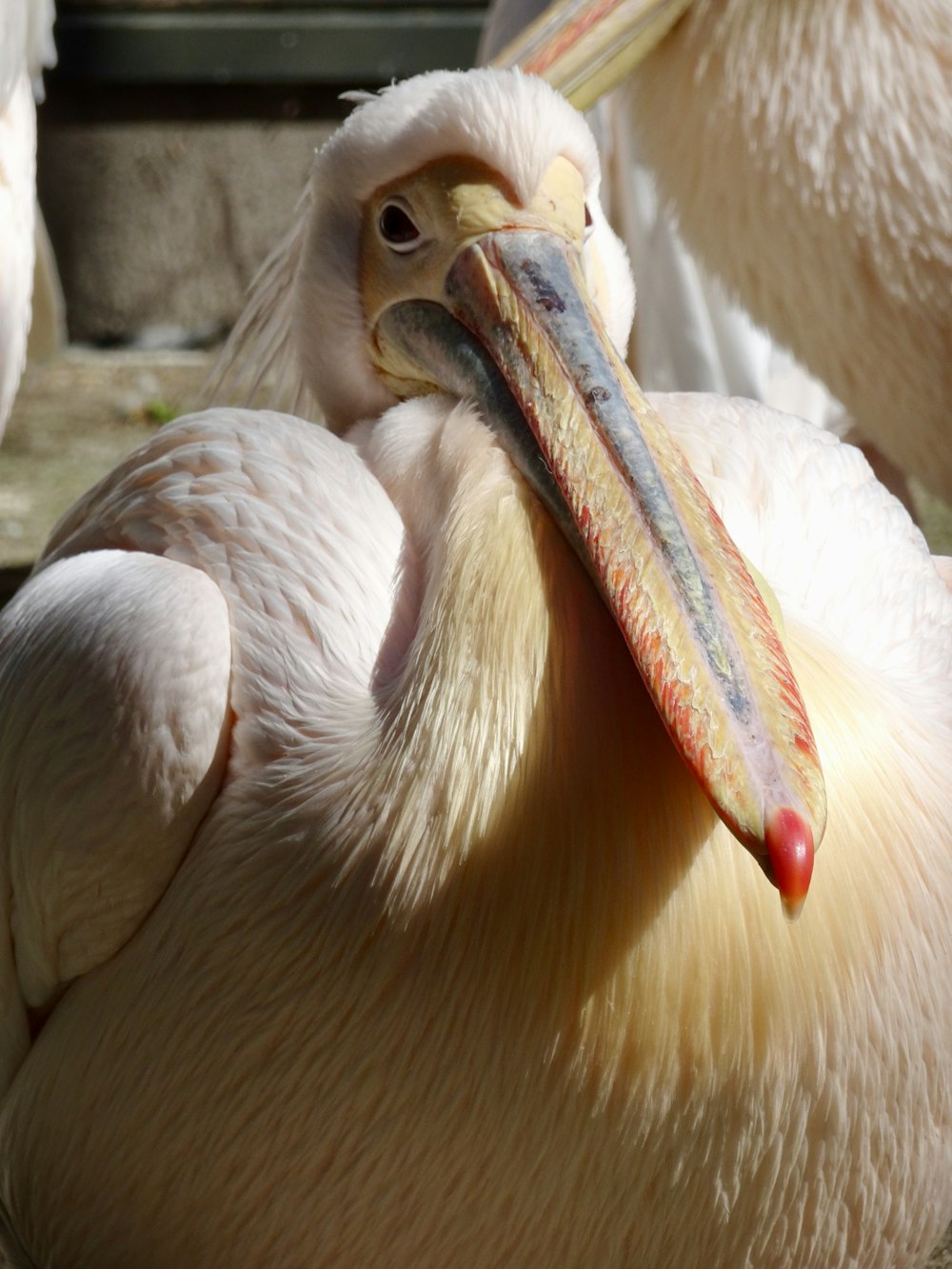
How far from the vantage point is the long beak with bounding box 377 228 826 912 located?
109 cm

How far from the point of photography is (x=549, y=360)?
1355 mm

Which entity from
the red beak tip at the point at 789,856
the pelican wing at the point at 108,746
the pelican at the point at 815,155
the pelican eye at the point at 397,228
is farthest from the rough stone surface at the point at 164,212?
the red beak tip at the point at 789,856

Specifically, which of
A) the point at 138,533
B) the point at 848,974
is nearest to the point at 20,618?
the point at 138,533

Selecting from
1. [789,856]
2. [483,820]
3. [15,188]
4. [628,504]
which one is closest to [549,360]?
[628,504]

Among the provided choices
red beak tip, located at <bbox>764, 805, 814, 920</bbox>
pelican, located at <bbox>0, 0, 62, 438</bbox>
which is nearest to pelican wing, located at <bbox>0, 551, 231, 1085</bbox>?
red beak tip, located at <bbox>764, 805, 814, 920</bbox>

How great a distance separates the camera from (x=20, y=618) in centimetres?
155

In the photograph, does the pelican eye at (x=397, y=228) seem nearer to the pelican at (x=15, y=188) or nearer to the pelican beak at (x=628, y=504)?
the pelican beak at (x=628, y=504)

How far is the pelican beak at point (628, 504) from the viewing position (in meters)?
1.09

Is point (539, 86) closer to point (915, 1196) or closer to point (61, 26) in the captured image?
A: point (915, 1196)

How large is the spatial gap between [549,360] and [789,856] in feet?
1.55

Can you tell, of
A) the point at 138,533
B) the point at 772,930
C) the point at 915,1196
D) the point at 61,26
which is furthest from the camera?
the point at 61,26

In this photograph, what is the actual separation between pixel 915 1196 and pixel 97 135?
3.89 meters

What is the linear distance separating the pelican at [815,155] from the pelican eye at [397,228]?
690mm

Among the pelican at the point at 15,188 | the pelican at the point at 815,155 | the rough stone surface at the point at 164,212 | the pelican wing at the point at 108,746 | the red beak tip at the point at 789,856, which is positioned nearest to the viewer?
the red beak tip at the point at 789,856
